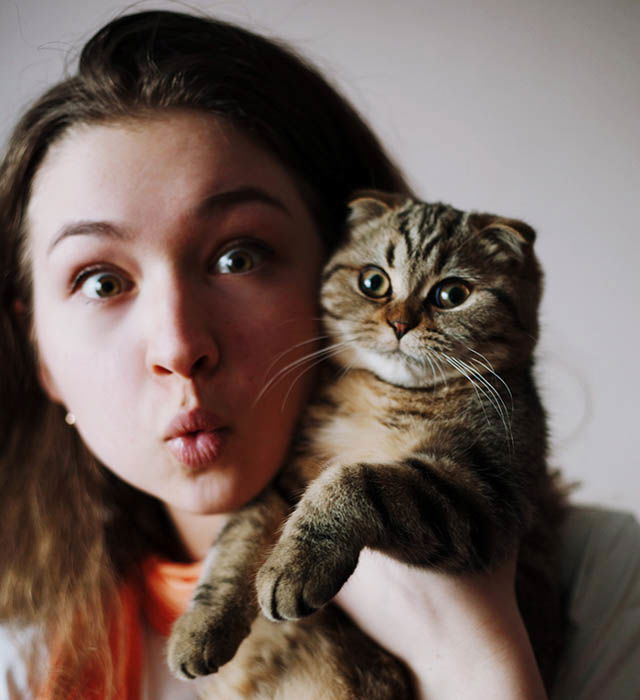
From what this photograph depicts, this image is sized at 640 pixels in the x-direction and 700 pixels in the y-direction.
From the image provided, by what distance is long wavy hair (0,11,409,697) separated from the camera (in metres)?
1.03

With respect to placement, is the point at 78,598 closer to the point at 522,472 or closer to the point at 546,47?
the point at 522,472

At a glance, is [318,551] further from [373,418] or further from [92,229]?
[92,229]

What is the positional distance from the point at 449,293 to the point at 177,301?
417mm

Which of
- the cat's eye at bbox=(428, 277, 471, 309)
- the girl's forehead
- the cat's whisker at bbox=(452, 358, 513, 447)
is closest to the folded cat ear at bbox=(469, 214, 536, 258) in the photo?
the cat's eye at bbox=(428, 277, 471, 309)

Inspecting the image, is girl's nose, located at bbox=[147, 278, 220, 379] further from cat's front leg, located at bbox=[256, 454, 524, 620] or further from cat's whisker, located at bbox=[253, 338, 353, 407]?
cat's front leg, located at bbox=[256, 454, 524, 620]

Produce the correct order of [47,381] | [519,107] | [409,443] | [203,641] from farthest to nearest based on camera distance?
1. [519,107]
2. [47,381]
3. [409,443]
4. [203,641]

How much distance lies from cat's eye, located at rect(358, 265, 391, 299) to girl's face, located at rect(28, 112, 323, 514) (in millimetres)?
101

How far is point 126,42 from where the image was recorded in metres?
1.09

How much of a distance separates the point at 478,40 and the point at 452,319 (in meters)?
0.75

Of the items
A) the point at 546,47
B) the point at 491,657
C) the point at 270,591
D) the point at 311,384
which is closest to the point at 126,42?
the point at 311,384

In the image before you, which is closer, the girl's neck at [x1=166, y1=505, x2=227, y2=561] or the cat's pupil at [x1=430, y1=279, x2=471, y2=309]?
the cat's pupil at [x1=430, y1=279, x2=471, y2=309]

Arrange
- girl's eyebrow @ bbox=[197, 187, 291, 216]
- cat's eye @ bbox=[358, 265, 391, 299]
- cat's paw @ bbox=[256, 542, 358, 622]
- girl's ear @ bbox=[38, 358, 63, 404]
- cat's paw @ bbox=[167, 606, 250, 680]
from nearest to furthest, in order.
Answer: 1. cat's paw @ bbox=[256, 542, 358, 622]
2. cat's paw @ bbox=[167, 606, 250, 680]
3. girl's eyebrow @ bbox=[197, 187, 291, 216]
4. cat's eye @ bbox=[358, 265, 391, 299]
5. girl's ear @ bbox=[38, 358, 63, 404]

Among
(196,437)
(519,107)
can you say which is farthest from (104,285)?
(519,107)

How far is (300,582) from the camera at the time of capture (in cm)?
66
